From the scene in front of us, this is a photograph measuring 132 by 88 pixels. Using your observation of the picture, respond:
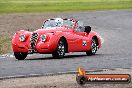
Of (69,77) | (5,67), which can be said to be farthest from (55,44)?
(69,77)

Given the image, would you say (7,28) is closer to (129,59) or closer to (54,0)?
(129,59)

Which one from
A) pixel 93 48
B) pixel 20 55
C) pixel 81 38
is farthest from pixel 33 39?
pixel 93 48

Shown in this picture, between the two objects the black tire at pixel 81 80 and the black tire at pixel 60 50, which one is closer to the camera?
the black tire at pixel 81 80

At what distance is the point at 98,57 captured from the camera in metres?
21.3

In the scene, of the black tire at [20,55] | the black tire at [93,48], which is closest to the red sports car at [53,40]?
the black tire at [20,55]

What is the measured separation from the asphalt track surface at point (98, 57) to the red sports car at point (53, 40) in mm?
318

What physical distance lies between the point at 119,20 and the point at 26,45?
1160 inches

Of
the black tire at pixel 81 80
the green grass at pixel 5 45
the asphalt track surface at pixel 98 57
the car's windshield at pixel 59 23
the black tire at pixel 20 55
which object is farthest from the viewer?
the green grass at pixel 5 45

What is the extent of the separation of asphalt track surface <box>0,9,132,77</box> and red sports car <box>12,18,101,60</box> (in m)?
0.32

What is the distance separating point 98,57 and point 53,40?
1.80 m

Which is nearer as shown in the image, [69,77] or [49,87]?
[49,87]

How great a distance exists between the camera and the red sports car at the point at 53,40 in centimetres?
2042

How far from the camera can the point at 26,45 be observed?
818 inches

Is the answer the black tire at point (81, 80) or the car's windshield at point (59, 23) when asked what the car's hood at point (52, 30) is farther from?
the black tire at point (81, 80)
